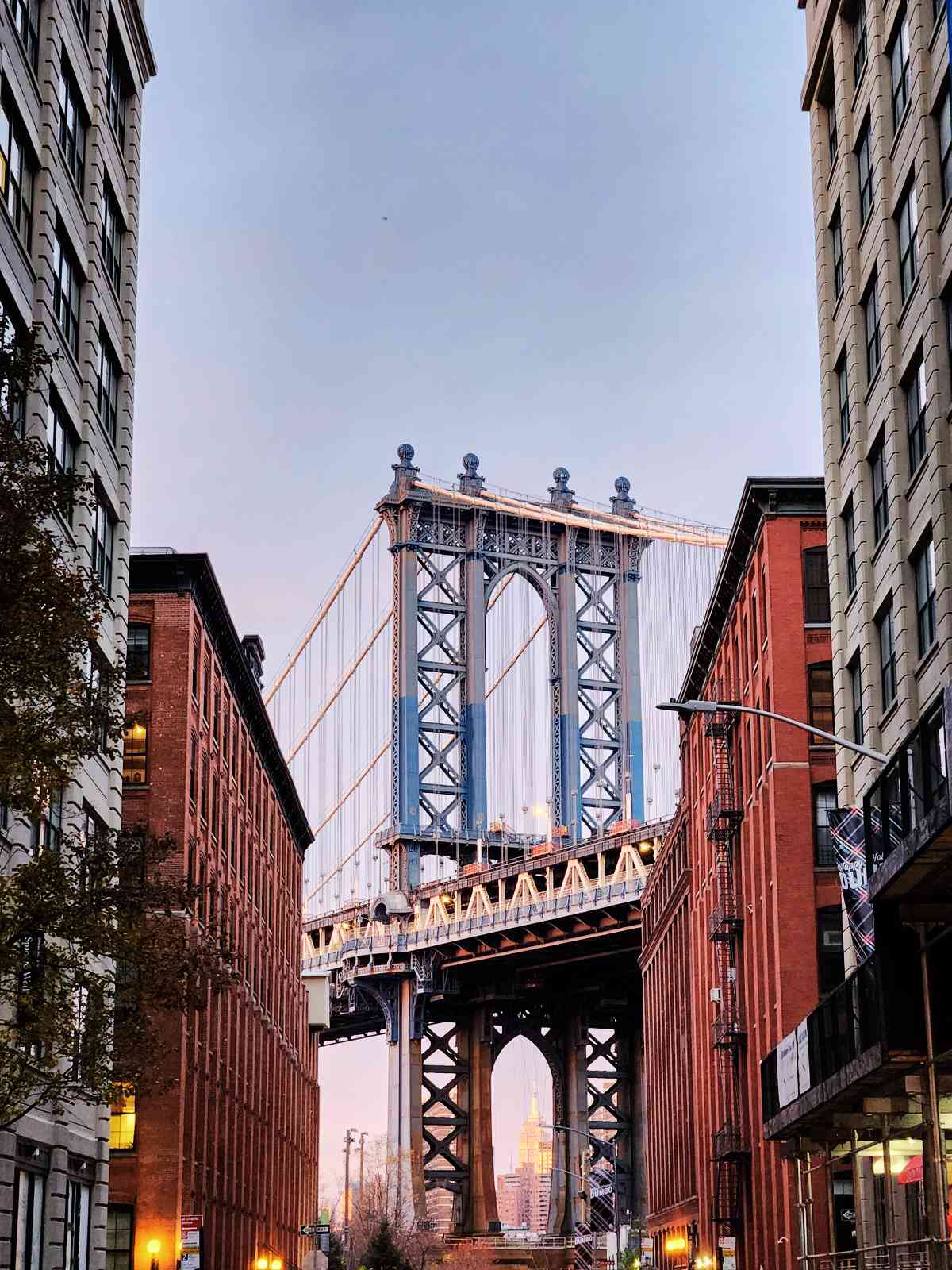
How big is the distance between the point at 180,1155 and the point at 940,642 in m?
32.5

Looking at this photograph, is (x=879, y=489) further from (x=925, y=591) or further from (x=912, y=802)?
(x=912, y=802)

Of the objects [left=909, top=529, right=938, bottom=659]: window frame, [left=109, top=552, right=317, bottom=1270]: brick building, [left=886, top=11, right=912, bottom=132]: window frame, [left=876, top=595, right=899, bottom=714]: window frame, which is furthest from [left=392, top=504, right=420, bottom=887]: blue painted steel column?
[left=909, top=529, right=938, bottom=659]: window frame

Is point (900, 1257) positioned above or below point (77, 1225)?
below

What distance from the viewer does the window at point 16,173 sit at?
37281mm

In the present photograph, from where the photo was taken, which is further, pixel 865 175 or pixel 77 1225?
pixel 865 175

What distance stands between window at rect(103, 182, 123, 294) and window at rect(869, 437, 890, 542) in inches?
708

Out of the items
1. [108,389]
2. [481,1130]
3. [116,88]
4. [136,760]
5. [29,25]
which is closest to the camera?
[29,25]

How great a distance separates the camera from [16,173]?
126 feet

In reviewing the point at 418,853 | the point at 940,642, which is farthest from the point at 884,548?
the point at 418,853

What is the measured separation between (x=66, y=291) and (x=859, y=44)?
752 inches

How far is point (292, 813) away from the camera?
109938mm

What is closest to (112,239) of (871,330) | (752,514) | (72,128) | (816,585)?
(72,128)

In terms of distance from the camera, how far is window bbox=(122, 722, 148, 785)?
63.9m

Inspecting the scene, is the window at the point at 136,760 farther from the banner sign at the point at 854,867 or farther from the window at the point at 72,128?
the banner sign at the point at 854,867
